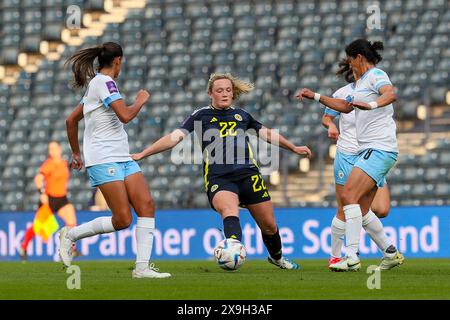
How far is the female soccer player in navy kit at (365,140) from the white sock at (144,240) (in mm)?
1985

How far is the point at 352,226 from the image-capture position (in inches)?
432

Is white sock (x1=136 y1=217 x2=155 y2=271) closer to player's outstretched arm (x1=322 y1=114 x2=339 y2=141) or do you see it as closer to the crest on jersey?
the crest on jersey

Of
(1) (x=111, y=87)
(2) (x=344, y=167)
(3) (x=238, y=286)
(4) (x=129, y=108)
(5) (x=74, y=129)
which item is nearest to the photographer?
(3) (x=238, y=286)

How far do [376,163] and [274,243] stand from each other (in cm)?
155

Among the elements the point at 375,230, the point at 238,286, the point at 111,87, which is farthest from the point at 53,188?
the point at 238,286

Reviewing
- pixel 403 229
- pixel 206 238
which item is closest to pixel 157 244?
pixel 206 238

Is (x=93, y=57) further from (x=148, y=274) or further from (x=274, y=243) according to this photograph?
(x=274, y=243)

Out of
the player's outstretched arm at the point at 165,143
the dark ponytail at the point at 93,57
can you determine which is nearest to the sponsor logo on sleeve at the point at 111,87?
the dark ponytail at the point at 93,57

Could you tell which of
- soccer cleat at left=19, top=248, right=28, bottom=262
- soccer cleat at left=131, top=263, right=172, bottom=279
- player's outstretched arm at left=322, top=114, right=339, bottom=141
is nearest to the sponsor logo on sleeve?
soccer cleat at left=131, top=263, right=172, bottom=279

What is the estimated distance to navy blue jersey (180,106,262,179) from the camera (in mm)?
11320

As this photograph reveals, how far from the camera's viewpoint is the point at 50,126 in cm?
2567

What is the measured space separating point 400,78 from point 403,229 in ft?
19.1

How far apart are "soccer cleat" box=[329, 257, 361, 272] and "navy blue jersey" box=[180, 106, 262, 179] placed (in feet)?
4.20

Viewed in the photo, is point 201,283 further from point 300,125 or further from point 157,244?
point 300,125
